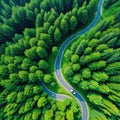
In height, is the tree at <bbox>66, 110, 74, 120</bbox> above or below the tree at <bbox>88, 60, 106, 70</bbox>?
below

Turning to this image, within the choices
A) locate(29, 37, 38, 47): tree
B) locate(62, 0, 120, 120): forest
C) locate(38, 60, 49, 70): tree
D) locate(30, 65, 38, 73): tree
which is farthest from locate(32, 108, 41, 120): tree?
locate(29, 37, 38, 47): tree

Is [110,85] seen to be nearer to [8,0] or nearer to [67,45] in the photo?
[67,45]

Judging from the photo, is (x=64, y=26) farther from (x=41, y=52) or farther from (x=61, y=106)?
(x=61, y=106)

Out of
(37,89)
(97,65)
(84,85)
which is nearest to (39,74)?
(37,89)

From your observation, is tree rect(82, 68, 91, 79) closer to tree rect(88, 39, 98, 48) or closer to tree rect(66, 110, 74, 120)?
tree rect(88, 39, 98, 48)

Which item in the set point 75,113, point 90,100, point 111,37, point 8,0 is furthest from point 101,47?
point 8,0

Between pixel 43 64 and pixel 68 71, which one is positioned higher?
pixel 43 64

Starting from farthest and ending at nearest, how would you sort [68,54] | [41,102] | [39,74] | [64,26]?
[64,26] → [39,74] → [68,54] → [41,102]

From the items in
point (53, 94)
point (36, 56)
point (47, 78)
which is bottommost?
point (53, 94)
